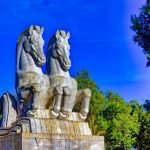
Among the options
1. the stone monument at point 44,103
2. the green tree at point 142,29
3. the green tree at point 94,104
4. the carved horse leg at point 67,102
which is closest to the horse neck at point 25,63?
the stone monument at point 44,103

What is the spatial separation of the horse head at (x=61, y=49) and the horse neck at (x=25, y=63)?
628mm

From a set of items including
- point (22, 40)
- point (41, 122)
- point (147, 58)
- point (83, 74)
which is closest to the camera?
point (41, 122)

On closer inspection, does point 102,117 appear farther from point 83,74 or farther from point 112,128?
point 83,74

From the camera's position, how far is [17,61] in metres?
14.0

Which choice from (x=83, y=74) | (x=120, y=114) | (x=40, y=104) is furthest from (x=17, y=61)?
(x=120, y=114)

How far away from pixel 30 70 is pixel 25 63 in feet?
0.81

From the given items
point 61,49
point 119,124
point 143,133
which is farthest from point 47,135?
point 143,133

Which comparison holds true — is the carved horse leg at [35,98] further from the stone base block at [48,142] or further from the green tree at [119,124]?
the green tree at [119,124]

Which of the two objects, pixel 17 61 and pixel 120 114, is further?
pixel 120 114

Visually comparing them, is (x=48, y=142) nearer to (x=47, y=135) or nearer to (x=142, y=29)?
(x=47, y=135)

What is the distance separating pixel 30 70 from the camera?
45.6 ft

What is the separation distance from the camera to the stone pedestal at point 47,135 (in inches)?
503

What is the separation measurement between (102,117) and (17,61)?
27723 millimetres

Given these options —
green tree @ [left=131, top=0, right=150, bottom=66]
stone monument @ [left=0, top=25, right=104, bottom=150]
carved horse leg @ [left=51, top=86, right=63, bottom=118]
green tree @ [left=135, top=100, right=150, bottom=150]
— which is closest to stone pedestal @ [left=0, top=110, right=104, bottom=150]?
stone monument @ [left=0, top=25, right=104, bottom=150]
